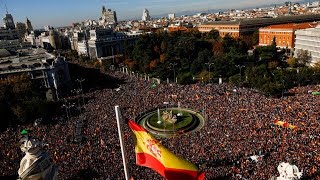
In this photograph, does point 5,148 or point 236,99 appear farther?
point 236,99

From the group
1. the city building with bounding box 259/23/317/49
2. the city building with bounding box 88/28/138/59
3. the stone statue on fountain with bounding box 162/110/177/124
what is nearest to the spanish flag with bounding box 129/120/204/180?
the stone statue on fountain with bounding box 162/110/177/124

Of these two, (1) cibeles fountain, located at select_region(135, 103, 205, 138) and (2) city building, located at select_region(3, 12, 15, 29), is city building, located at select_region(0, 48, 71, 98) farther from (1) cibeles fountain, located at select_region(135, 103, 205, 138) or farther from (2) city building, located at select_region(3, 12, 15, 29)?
(2) city building, located at select_region(3, 12, 15, 29)

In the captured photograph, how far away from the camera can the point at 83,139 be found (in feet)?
112

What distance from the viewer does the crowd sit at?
25.7 meters

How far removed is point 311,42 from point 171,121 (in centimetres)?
4475

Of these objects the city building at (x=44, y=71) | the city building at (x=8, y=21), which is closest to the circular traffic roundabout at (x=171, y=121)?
the city building at (x=44, y=71)

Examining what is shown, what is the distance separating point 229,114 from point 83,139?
58.4ft

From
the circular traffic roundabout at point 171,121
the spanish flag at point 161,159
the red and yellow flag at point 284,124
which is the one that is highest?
the spanish flag at point 161,159

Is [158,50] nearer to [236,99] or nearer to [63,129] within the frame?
[236,99]

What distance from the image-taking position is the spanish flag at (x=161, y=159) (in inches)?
508

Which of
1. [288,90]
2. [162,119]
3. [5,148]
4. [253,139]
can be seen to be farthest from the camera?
[288,90]

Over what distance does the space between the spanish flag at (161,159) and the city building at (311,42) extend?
64.6 metres

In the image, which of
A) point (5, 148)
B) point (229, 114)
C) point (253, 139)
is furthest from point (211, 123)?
point (5, 148)

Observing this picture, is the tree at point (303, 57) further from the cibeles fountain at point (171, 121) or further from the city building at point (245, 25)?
the cibeles fountain at point (171, 121)
